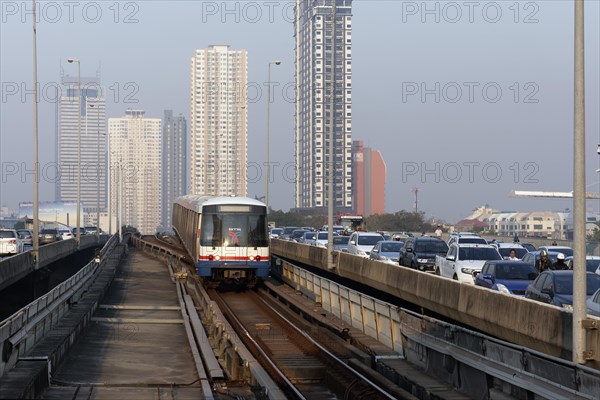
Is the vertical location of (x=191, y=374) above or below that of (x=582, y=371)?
below

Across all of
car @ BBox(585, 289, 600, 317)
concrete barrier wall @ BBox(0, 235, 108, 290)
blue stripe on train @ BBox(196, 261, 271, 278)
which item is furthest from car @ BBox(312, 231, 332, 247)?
car @ BBox(585, 289, 600, 317)

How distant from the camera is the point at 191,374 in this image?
65.1 ft

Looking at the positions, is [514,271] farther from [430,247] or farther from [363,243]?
[363,243]

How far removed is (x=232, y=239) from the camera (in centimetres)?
3653

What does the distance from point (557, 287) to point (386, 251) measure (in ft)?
71.1

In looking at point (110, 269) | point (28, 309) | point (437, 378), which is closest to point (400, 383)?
point (437, 378)

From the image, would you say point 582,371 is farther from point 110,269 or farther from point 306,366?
point 110,269

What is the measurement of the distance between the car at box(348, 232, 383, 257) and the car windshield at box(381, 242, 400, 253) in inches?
101

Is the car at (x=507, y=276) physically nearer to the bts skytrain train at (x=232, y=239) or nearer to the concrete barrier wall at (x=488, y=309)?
the concrete barrier wall at (x=488, y=309)

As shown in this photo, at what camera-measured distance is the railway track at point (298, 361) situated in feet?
56.6

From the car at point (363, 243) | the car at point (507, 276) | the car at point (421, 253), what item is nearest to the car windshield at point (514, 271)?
the car at point (507, 276)

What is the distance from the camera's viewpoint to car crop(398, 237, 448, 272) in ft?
128

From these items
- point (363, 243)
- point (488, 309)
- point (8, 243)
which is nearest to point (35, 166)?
point (8, 243)

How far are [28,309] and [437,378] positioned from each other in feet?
25.7
